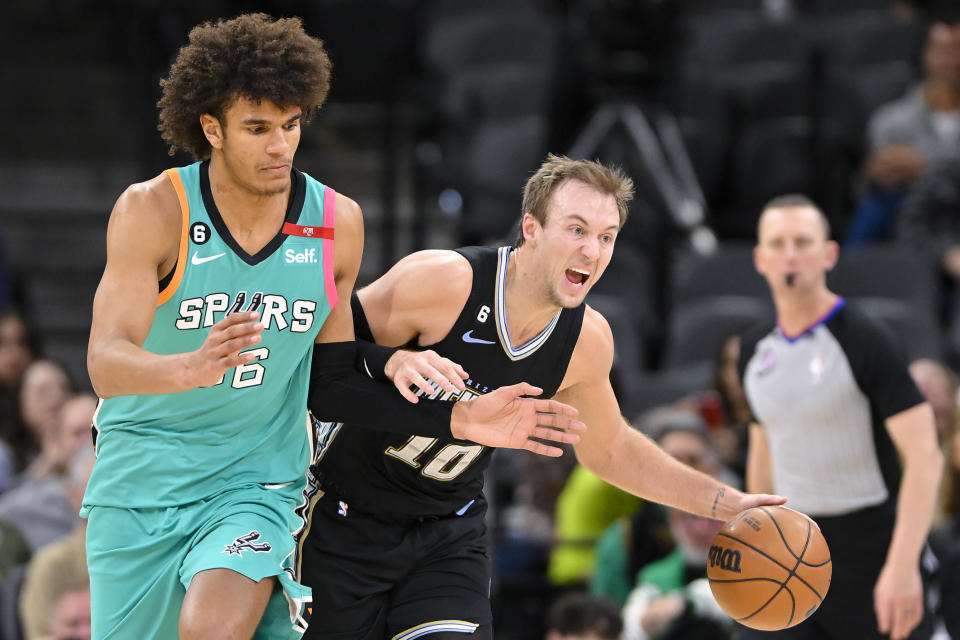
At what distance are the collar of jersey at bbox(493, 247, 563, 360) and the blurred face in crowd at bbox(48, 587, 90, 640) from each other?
2738 mm

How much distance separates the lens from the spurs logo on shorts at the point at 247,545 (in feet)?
12.1

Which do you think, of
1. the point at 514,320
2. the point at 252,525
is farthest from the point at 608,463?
the point at 252,525

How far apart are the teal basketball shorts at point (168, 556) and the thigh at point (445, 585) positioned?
433 mm

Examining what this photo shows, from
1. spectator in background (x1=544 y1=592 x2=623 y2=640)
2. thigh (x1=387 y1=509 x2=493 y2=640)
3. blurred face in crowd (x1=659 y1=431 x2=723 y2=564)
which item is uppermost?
thigh (x1=387 y1=509 x2=493 y2=640)

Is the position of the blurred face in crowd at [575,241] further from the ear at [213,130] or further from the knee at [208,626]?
the knee at [208,626]

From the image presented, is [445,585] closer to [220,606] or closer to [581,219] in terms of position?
[220,606]

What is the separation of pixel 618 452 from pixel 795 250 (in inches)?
53.4

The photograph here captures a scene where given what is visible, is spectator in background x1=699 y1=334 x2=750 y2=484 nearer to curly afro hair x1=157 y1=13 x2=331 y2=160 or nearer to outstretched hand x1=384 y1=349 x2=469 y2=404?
outstretched hand x1=384 y1=349 x2=469 y2=404

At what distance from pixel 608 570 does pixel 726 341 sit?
1508mm

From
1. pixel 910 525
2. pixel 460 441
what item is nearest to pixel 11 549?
pixel 460 441

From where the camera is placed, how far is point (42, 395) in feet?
27.1

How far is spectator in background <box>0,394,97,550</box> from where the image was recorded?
7.19 metres

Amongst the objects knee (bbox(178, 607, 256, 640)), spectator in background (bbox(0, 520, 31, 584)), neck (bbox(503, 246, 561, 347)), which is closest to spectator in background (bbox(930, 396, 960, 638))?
neck (bbox(503, 246, 561, 347))

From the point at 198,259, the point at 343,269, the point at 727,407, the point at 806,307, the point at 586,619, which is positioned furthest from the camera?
the point at 727,407
